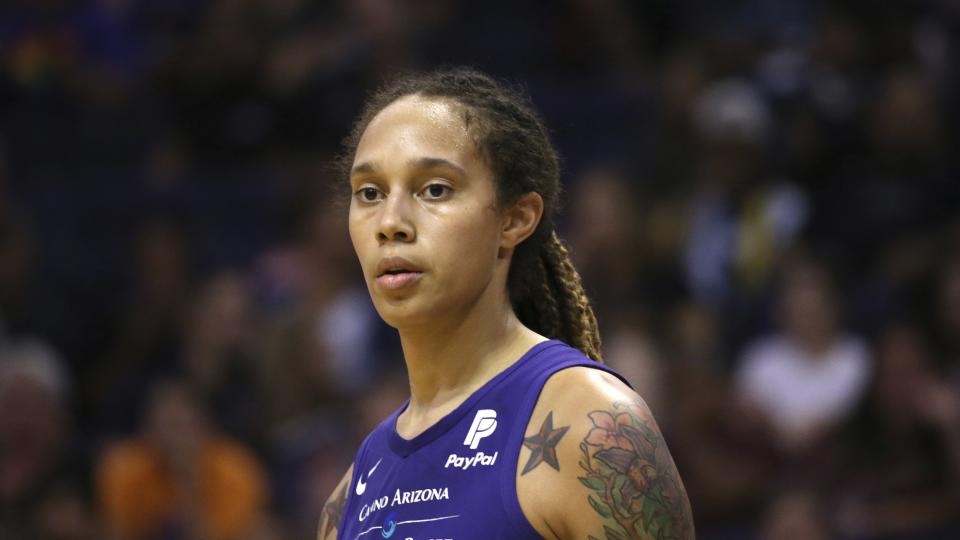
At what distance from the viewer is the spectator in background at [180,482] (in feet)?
25.8

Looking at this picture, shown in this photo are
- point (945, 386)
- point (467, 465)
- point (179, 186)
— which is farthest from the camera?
point (179, 186)

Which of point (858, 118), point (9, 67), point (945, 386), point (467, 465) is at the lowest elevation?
point (467, 465)

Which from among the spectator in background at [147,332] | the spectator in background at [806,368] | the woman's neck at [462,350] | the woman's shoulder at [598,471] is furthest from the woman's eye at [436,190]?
the spectator in background at [147,332]

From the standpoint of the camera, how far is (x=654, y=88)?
9938 millimetres

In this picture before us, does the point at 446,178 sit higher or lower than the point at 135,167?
lower

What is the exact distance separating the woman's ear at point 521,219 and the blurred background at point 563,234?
11.0 ft

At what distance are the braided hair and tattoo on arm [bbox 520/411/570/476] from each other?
1.76 ft

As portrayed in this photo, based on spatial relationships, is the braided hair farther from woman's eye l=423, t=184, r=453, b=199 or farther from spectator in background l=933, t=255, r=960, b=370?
spectator in background l=933, t=255, r=960, b=370

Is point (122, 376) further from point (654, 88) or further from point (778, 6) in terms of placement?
point (778, 6)

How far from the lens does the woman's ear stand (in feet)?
11.1

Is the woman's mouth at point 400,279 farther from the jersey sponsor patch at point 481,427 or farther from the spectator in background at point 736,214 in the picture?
the spectator in background at point 736,214

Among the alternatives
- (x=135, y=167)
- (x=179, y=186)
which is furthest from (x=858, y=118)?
(x=135, y=167)

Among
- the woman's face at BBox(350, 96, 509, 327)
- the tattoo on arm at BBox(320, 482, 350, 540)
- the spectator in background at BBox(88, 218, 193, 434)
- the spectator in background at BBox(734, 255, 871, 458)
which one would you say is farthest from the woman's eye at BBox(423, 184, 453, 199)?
the spectator in background at BBox(88, 218, 193, 434)

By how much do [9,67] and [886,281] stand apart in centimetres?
627
